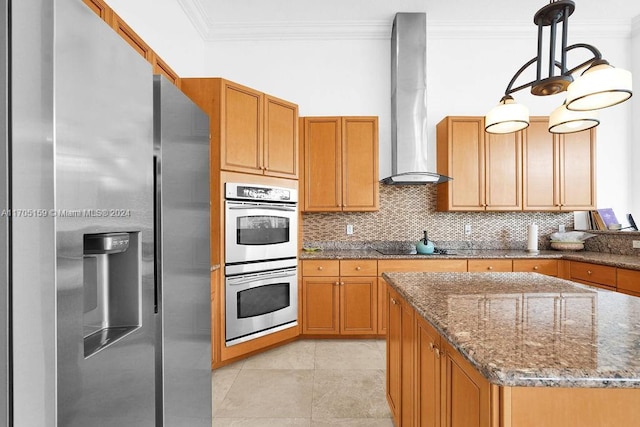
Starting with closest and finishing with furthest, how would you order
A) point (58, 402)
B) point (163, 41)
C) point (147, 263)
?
point (58, 402)
point (147, 263)
point (163, 41)

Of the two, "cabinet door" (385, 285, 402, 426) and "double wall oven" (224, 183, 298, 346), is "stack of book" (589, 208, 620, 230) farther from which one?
"double wall oven" (224, 183, 298, 346)

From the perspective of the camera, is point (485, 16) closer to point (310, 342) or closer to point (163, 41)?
point (163, 41)

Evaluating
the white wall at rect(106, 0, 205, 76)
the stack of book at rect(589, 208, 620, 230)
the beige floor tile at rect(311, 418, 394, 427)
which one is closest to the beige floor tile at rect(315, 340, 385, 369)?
the beige floor tile at rect(311, 418, 394, 427)

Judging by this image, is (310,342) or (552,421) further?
(310,342)

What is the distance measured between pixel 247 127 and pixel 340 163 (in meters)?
1.11

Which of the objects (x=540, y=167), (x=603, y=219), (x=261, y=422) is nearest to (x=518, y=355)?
(x=261, y=422)

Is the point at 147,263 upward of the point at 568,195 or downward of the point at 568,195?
downward

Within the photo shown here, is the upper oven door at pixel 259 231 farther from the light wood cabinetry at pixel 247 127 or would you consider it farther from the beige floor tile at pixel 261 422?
the beige floor tile at pixel 261 422

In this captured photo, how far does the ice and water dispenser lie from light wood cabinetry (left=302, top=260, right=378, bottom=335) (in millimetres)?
2330

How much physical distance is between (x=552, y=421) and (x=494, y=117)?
145cm

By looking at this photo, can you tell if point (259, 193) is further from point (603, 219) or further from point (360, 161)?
point (603, 219)

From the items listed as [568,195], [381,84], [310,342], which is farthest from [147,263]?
[568,195]

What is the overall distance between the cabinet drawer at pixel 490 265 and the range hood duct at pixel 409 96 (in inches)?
37.9

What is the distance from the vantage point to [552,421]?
28.7 inches
